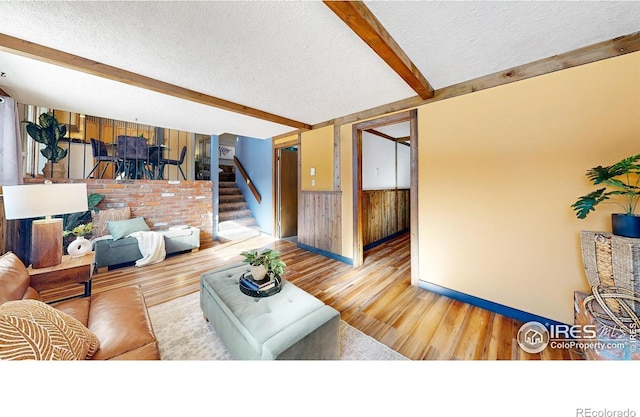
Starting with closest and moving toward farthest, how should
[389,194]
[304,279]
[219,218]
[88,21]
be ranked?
[88,21]
[304,279]
[389,194]
[219,218]

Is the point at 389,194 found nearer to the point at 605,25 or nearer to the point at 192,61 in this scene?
the point at 605,25

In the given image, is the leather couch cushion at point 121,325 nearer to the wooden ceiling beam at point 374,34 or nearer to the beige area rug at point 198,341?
the beige area rug at point 198,341

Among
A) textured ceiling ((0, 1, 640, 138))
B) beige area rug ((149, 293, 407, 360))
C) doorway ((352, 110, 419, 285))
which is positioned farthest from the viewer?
doorway ((352, 110, 419, 285))

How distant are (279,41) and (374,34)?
0.69m

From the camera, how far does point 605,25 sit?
4.36 feet

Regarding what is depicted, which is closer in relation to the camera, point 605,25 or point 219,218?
point 605,25

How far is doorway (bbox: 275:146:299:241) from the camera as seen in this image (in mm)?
4637

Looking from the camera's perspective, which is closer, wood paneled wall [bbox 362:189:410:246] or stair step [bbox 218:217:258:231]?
wood paneled wall [bbox 362:189:410:246]

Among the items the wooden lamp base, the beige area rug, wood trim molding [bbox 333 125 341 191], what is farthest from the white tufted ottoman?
wood trim molding [bbox 333 125 341 191]

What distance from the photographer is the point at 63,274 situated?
164cm

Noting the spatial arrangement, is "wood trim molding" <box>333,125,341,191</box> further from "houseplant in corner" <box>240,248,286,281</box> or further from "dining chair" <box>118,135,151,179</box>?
"dining chair" <box>118,135,151,179</box>

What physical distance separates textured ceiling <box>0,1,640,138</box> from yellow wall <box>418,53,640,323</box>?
0.31 m

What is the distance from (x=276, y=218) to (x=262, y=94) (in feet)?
9.03
